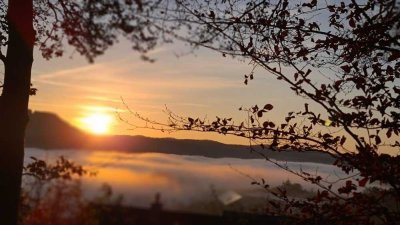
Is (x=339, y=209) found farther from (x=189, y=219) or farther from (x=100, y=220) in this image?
(x=100, y=220)

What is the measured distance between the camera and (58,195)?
25.3 feet

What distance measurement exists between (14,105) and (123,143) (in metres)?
2.17

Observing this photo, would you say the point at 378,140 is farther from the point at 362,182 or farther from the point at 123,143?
the point at 123,143

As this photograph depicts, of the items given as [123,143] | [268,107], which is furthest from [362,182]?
[123,143]

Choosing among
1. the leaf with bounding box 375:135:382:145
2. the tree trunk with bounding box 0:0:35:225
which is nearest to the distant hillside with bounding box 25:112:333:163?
the tree trunk with bounding box 0:0:35:225

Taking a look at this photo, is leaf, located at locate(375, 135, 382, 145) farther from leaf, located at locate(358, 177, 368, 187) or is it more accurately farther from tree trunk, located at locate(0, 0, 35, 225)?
tree trunk, located at locate(0, 0, 35, 225)

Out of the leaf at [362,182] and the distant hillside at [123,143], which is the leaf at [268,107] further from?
the leaf at [362,182]

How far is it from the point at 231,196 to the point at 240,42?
2.41 meters

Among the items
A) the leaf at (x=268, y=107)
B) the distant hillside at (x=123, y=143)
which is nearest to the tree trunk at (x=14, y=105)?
the distant hillside at (x=123, y=143)

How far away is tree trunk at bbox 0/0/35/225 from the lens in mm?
6070

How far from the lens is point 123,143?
491 cm

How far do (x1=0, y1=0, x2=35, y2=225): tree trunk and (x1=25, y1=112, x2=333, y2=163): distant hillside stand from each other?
205mm

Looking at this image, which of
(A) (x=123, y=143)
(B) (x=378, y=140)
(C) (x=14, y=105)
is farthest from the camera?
(C) (x=14, y=105)

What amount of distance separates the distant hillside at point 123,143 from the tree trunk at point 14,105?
8.1 inches
